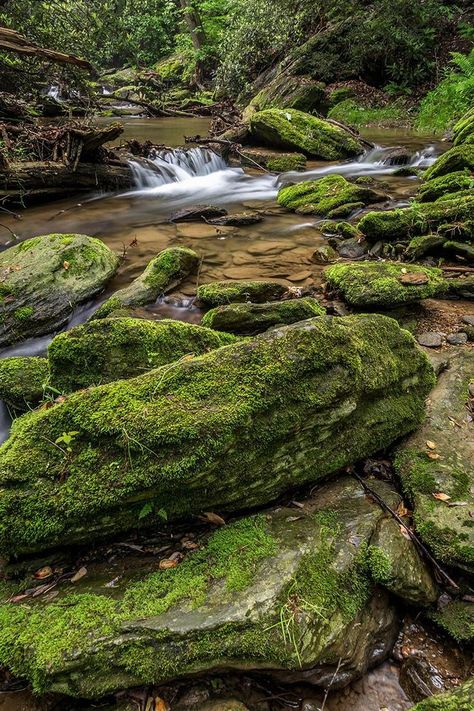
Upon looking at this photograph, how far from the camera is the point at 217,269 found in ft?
21.4

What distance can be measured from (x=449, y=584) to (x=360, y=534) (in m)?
0.53

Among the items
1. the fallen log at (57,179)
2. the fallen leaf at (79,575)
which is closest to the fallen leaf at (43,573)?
the fallen leaf at (79,575)

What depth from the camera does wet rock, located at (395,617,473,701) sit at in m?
2.09

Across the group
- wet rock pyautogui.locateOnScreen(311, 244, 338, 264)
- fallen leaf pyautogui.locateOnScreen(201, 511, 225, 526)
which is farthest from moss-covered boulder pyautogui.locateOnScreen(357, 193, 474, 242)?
fallen leaf pyautogui.locateOnScreen(201, 511, 225, 526)

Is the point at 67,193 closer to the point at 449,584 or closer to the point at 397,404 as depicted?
the point at 397,404

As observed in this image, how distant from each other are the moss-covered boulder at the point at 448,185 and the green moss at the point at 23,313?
7031 millimetres

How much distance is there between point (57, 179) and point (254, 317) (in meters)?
7.11

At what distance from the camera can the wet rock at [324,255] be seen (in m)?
6.42

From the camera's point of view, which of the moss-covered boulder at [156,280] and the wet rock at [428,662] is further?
the moss-covered boulder at [156,280]

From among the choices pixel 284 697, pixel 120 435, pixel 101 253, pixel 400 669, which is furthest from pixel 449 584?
pixel 101 253

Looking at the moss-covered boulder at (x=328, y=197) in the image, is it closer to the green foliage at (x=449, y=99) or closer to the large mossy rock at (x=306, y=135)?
the large mossy rock at (x=306, y=135)

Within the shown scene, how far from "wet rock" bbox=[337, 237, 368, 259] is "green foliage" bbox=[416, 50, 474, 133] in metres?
10.7

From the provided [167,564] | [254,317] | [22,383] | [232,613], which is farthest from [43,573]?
[254,317]

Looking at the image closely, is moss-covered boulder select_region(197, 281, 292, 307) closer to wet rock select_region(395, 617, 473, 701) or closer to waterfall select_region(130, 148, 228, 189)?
wet rock select_region(395, 617, 473, 701)
